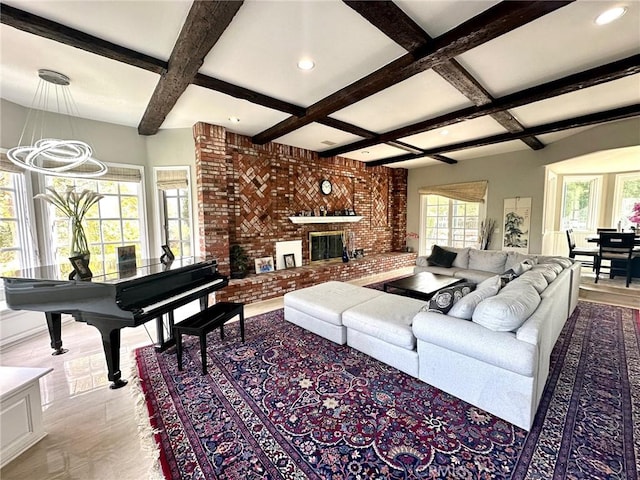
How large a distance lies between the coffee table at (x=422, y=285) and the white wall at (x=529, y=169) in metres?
2.51

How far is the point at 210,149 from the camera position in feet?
13.0

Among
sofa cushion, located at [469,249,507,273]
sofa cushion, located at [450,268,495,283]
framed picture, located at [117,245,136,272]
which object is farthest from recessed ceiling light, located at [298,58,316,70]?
sofa cushion, located at [469,249,507,273]

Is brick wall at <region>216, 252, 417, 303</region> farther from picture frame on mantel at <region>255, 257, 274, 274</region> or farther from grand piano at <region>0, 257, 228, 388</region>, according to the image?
grand piano at <region>0, 257, 228, 388</region>

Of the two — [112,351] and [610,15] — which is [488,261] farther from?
[112,351]

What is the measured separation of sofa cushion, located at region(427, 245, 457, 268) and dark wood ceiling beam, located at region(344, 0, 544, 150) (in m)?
2.92

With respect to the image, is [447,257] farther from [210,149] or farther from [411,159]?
[210,149]

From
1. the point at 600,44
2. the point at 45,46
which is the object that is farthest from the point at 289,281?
the point at 600,44

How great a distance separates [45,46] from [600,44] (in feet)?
14.3

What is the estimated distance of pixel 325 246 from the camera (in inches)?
231

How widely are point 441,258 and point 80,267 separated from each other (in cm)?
525

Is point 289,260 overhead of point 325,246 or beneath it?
beneath

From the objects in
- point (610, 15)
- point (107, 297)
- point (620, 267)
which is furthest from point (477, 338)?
point (620, 267)

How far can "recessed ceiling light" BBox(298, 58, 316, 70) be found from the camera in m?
2.31

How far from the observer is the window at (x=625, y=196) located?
237 inches
